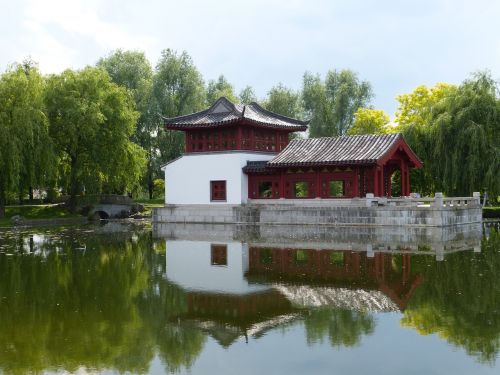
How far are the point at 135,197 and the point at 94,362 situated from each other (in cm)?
4734

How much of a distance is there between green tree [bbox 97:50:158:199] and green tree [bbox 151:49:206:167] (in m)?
0.47

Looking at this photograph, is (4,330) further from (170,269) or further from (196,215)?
(196,215)

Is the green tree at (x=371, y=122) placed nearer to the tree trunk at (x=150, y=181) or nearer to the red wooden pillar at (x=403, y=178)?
the red wooden pillar at (x=403, y=178)

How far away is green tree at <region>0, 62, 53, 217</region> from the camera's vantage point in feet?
113

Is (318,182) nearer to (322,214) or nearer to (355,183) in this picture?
(355,183)

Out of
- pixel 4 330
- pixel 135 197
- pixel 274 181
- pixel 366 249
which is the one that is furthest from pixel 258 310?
pixel 135 197

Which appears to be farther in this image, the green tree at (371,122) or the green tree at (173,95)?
the green tree at (173,95)

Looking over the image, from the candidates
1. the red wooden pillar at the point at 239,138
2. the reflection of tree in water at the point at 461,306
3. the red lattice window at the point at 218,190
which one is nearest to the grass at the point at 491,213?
the red wooden pillar at the point at 239,138

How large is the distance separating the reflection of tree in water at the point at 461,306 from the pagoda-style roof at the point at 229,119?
2169cm

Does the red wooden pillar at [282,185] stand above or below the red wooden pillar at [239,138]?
below

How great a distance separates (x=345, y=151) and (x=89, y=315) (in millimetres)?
24347

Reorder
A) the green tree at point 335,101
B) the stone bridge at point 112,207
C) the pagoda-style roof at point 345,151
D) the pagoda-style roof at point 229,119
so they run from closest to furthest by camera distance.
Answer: the pagoda-style roof at point 345,151 → the pagoda-style roof at point 229,119 → the stone bridge at point 112,207 → the green tree at point 335,101

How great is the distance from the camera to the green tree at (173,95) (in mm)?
50750

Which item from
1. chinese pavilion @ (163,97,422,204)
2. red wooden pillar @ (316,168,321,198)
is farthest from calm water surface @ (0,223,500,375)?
red wooden pillar @ (316,168,321,198)
